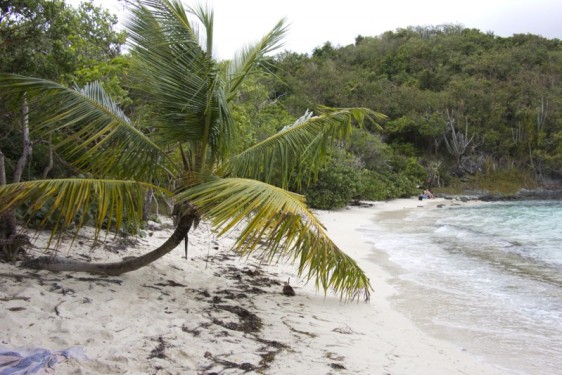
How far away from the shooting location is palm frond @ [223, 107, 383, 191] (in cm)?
509

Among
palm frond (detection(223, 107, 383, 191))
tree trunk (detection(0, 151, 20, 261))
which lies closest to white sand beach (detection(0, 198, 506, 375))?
tree trunk (detection(0, 151, 20, 261))

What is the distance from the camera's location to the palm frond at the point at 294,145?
16.7ft

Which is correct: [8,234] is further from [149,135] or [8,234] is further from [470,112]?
[470,112]

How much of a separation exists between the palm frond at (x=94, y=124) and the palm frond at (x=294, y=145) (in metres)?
0.89

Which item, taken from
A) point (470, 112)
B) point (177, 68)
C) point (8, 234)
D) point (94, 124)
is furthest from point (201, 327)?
point (470, 112)

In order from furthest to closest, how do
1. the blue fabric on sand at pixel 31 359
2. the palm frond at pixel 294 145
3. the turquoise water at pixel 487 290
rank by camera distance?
the palm frond at pixel 294 145
the turquoise water at pixel 487 290
the blue fabric on sand at pixel 31 359

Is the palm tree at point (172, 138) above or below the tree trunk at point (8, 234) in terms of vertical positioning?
above

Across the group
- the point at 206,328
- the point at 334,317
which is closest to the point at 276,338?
the point at 206,328

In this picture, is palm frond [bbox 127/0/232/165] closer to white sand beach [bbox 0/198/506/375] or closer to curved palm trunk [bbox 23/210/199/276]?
curved palm trunk [bbox 23/210/199/276]

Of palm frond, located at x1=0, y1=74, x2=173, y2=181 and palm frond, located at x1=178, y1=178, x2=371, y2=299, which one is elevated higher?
palm frond, located at x1=0, y1=74, x2=173, y2=181

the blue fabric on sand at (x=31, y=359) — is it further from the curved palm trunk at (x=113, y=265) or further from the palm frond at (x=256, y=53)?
the palm frond at (x=256, y=53)

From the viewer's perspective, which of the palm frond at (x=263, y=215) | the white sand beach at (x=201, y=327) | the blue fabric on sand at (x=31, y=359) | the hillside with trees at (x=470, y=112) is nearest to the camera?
the blue fabric on sand at (x=31, y=359)

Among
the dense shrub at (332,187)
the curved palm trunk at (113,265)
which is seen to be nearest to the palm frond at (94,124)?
the curved palm trunk at (113,265)

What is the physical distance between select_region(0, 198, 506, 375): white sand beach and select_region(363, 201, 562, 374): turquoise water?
16.9 inches
